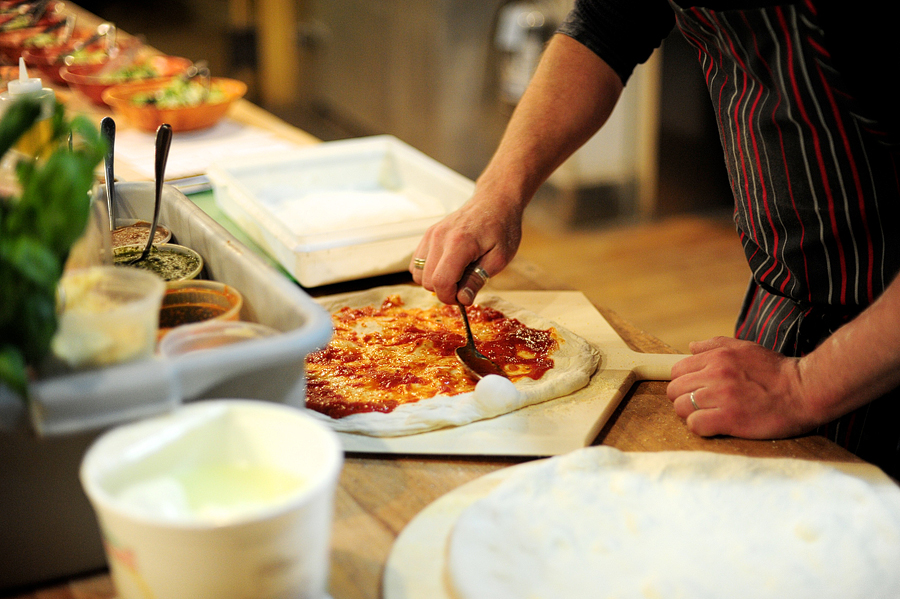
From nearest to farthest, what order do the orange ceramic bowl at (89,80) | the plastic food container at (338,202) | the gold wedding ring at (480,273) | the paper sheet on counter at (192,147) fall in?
the gold wedding ring at (480,273), the plastic food container at (338,202), the paper sheet on counter at (192,147), the orange ceramic bowl at (89,80)

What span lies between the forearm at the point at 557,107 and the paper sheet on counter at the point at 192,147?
0.86m

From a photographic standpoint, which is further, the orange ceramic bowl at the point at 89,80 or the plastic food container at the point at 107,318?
the orange ceramic bowl at the point at 89,80

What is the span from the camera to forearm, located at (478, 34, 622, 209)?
1484 mm

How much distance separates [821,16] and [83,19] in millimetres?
3486

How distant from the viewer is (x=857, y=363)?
3.18 feet

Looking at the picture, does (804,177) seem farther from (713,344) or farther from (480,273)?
(480,273)

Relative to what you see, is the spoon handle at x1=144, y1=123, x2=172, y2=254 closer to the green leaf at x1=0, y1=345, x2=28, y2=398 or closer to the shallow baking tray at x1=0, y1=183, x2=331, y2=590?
the shallow baking tray at x1=0, y1=183, x2=331, y2=590

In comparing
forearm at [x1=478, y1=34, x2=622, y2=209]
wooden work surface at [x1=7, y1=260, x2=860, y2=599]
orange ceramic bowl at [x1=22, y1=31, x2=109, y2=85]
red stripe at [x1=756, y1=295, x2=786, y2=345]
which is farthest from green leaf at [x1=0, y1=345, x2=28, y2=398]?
orange ceramic bowl at [x1=22, y1=31, x2=109, y2=85]

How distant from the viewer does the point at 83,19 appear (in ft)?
11.9

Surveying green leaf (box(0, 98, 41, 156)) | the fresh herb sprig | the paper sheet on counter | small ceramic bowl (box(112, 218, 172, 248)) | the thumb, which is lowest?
the paper sheet on counter

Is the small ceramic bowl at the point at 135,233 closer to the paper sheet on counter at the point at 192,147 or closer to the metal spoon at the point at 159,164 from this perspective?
the metal spoon at the point at 159,164

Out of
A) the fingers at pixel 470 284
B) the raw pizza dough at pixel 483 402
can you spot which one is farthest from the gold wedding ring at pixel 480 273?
the raw pizza dough at pixel 483 402

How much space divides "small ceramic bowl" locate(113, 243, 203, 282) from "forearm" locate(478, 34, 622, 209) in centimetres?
58

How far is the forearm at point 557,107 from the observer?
1484 millimetres
